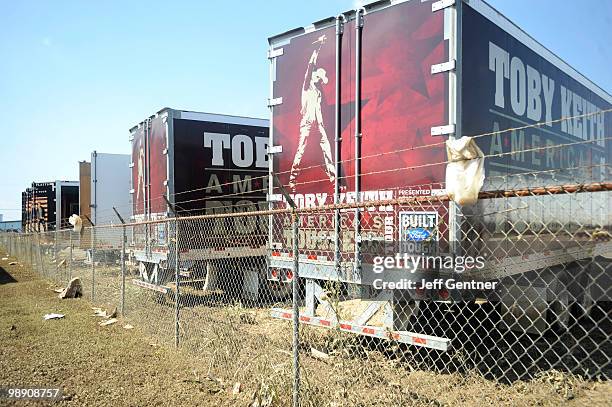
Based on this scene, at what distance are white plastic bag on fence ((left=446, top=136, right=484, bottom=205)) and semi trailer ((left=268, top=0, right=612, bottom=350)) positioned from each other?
186cm

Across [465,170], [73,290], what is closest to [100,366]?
[465,170]

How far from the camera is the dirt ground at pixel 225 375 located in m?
4.44

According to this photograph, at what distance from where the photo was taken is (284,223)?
22.6 ft

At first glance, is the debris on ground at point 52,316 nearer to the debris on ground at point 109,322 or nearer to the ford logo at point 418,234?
the debris on ground at point 109,322

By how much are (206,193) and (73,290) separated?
3.69 metres

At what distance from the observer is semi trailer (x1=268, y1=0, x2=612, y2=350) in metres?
4.98

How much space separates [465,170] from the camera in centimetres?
252

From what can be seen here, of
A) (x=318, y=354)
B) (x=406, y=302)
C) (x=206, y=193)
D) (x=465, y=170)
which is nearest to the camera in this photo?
(x=465, y=170)

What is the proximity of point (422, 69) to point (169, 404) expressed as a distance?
14.1 feet

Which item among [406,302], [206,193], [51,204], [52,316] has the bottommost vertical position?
[52,316]

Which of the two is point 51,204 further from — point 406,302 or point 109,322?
point 406,302

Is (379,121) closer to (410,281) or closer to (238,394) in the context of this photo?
(410,281)

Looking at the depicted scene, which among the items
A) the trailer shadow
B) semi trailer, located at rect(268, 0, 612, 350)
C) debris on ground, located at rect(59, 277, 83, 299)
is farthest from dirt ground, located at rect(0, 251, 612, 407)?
the trailer shadow

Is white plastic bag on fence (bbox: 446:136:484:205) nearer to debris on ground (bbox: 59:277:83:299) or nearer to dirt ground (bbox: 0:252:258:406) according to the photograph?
dirt ground (bbox: 0:252:258:406)
